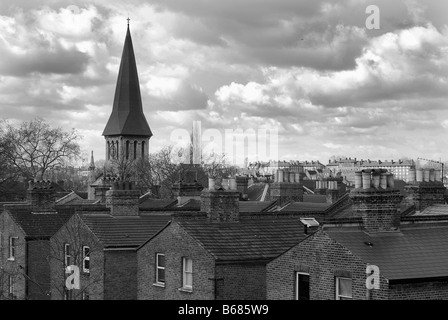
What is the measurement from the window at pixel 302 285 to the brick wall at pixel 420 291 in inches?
136

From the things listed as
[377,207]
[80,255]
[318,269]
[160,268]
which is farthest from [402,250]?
[80,255]

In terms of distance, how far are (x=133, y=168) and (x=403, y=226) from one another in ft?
377

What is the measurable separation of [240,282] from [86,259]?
964cm

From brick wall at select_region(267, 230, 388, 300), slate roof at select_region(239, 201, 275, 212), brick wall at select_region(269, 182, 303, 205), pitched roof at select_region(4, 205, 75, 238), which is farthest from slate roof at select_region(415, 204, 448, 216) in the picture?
pitched roof at select_region(4, 205, 75, 238)

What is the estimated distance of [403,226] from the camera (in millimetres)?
23422

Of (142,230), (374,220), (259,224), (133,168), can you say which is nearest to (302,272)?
(374,220)

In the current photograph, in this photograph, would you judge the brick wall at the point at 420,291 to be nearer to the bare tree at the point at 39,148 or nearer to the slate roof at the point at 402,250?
the slate roof at the point at 402,250

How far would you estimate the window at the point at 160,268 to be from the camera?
91.5 feet

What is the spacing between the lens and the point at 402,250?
21.0m

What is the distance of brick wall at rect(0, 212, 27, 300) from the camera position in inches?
1476

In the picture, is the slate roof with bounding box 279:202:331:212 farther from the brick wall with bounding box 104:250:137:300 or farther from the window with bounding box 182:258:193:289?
the window with bounding box 182:258:193:289

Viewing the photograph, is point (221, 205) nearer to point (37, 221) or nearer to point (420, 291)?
point (420, 291)

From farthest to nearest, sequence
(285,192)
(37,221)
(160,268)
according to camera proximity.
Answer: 1. (285,192)
2. (37,221)
3. (160,268)

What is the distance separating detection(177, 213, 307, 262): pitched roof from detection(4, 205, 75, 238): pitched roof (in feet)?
43.8
